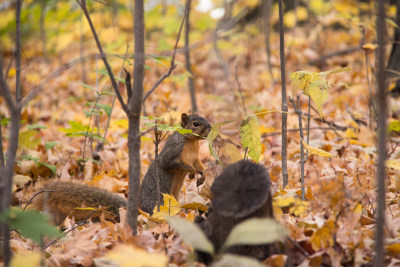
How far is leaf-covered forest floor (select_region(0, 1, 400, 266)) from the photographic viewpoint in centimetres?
185

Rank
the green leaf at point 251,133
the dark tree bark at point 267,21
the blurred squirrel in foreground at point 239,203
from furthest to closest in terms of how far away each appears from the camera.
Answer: the dark tree bark at point 267,21, the green leaf at point 251,133, the blurred squirrel in foreground at point 239,203

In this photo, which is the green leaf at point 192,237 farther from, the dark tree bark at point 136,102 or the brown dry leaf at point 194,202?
the brown dry leaf at point 194,202

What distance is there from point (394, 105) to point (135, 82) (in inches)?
154

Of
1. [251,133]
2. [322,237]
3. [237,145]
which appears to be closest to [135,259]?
[322,237]

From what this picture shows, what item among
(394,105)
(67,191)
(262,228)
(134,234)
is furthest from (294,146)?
(262,228)

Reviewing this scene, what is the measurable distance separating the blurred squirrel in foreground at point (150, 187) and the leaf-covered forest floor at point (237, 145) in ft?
0.52

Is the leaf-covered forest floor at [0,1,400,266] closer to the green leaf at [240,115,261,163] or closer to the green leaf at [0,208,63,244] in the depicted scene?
the green leaf at [240,115,261,163]

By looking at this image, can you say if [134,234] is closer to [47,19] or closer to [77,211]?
[77,211]

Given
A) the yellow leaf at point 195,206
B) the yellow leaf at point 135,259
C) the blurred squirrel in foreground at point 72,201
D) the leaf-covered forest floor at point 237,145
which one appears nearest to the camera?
the yellow leaf at point 135,259

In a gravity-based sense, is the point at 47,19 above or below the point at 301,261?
above

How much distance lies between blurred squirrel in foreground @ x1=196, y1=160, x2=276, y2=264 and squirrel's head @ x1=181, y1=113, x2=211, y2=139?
113cm

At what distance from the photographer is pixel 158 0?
9.02m

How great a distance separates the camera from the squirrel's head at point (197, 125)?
2941mm

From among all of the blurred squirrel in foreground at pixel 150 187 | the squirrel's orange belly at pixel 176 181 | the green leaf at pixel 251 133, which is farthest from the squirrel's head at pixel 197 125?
the green leaf at pixel 251 133
